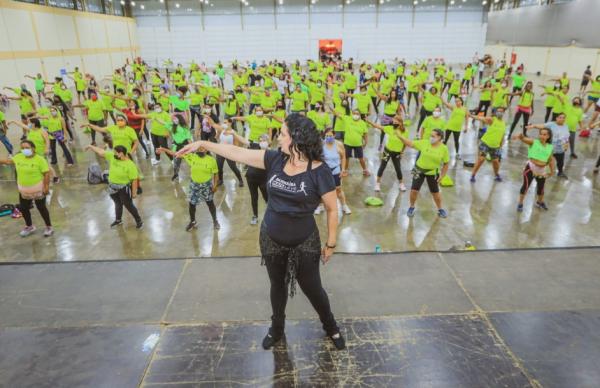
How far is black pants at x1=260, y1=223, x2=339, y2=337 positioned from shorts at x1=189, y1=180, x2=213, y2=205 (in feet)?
11.7

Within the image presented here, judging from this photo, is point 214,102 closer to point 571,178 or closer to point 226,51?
point 571,178

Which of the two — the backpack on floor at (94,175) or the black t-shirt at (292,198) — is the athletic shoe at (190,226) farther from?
A: the black t-shirt at (292,198)

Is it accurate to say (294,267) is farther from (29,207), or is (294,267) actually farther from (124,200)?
(29,207)

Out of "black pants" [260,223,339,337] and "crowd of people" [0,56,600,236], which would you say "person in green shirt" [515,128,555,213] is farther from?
"black pants" [260,223,339,337]

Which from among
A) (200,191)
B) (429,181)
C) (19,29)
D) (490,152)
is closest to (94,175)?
(200,191)

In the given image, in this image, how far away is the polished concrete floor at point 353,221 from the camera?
5.73m

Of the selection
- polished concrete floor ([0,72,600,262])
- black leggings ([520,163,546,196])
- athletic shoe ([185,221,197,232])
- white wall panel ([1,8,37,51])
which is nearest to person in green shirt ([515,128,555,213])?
black leggings ([520,163,546,196])

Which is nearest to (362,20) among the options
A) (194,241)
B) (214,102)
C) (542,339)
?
(214,102)

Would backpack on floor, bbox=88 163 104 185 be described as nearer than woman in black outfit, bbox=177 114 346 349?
No

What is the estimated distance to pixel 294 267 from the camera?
2.75 metres

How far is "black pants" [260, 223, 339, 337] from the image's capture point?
8.86ft

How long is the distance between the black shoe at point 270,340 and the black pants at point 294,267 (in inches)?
9.0

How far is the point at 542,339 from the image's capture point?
3098 millimetres

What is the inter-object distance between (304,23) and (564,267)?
3427 cm
